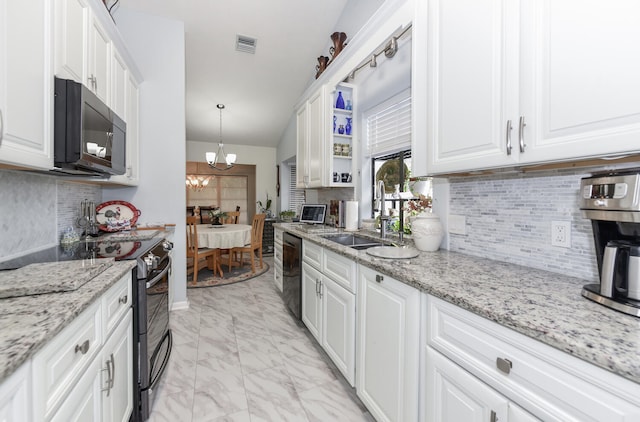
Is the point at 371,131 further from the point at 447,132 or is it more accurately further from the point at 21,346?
the point at 21,346

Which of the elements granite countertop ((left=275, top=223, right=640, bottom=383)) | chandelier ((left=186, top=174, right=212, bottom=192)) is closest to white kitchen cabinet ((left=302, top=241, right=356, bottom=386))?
granite countertop ((left=275, top=223, right=640, bottom=383))

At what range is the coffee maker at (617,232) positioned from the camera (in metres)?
0.73

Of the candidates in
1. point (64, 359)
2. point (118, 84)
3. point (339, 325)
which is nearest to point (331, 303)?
point (339, 325)

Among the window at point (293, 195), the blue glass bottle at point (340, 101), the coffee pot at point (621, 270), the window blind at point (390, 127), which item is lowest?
the coffee pot at point (621, 270)

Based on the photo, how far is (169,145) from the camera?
3080 mm

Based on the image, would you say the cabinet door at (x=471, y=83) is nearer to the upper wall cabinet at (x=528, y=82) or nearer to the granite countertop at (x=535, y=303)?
the upper wall cabinet at (x=528, y=82)

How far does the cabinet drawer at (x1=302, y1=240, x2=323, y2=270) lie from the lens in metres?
2.16

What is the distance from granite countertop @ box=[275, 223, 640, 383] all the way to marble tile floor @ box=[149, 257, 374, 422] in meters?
0.97

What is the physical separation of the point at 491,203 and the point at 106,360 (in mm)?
1906

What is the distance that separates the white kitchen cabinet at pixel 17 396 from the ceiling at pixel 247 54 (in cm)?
362

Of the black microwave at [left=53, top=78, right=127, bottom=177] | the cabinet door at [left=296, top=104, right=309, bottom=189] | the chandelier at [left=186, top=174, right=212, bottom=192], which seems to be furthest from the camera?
the chandelier at [left=186, top=174, right=212, bottom=192]

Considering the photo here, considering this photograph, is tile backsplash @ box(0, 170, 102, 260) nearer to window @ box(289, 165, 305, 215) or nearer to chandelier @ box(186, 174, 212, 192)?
chandelier @ box(186, 174, 212, 192)

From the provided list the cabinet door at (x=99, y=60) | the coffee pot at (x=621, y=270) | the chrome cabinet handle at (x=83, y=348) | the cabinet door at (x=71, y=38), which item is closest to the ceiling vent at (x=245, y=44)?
the cabinet door at (x=99, y=60)

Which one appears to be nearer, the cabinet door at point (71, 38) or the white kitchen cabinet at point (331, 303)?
the cabinet door at point (71, 38)
